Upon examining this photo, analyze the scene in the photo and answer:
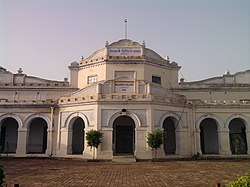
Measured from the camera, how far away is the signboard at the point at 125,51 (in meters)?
28.4

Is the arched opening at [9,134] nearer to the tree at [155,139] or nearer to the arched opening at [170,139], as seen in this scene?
the tree at [155,139]

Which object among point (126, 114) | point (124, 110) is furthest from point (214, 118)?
point (124, 110)

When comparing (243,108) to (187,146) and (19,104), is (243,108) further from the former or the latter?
(19,104)

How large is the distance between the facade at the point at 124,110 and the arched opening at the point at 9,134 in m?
0.10

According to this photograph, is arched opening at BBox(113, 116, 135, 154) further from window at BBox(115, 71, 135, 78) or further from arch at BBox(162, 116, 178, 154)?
window at BBox(115, 71, 135, 78)

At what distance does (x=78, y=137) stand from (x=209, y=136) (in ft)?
45.7

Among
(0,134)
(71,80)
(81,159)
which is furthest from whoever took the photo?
(71,80)

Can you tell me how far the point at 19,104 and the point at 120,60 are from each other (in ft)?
36.5

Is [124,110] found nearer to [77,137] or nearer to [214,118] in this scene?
[77,137]

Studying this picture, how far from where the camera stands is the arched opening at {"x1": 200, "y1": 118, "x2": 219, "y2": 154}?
27.4 meters

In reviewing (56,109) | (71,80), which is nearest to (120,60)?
(71,80)

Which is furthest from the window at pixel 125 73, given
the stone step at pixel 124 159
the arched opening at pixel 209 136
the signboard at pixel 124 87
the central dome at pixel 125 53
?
the stone step at pixel 124 159

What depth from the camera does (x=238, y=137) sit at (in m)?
25.9

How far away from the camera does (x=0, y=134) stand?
26.3 metres
